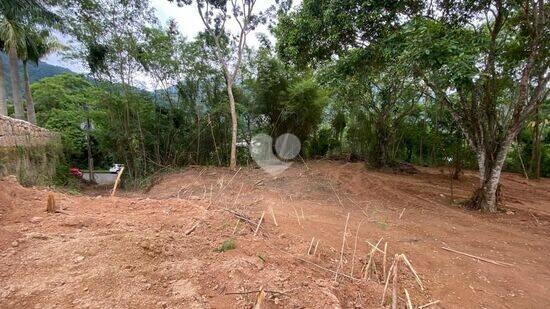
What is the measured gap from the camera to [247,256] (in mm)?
2352

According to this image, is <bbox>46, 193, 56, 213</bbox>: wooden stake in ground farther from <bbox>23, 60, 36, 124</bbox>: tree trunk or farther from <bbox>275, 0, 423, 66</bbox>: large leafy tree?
<bbox>23, 60, 36, 124</bbox>: tree trunk

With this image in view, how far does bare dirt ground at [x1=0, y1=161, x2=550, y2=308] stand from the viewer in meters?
1.77

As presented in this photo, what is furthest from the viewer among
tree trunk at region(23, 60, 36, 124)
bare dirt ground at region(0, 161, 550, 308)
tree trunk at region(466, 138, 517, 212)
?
tree trunk at region(23, 60, 36, 124)

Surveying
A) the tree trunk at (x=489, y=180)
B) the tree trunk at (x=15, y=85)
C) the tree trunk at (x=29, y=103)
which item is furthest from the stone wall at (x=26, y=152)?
the tree trunk at (x=489, y=180)

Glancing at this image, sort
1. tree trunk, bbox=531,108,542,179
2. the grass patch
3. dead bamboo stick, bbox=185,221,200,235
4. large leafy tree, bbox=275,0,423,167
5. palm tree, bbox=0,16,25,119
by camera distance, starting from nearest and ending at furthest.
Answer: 1. the grass patch
2. dead bamboo stick, bbox=185,221,200,235
3. large leafy tree, bbox=275,0,423,167
4. palm tree, bbox=0,16,25,119
5. tree trunk, bbox=531,108,542,179

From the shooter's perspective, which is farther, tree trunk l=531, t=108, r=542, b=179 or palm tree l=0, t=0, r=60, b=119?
tree trunk l=531, t=108, r=542, b=179

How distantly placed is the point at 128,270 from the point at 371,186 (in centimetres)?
Answer: 565

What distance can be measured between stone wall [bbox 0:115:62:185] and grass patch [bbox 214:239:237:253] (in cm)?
401

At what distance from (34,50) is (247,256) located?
12.7m

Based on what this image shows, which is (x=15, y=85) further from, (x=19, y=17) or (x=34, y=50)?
(x=19, y=17)

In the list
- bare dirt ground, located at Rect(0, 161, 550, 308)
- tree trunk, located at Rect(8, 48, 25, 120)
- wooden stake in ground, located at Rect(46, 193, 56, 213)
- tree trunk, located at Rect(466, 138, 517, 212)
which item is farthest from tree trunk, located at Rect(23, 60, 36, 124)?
tree trunk, located at Rect(466, 138, 517, 212)

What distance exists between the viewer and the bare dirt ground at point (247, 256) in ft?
5.81

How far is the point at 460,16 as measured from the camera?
5.22 meters

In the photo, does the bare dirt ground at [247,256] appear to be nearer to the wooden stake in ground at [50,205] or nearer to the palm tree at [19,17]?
the wooden stake in ground at [50,205]
